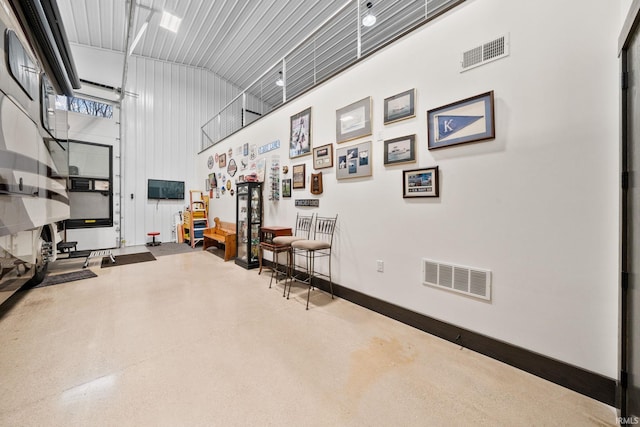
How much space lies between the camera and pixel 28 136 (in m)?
2.62

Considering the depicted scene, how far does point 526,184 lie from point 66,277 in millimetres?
6469

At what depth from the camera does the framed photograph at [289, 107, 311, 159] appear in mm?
3750

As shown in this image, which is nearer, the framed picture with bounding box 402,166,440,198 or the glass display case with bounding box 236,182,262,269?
the framed picture with bounding box 402,166,440,198

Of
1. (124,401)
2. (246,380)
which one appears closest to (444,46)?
(246,380)

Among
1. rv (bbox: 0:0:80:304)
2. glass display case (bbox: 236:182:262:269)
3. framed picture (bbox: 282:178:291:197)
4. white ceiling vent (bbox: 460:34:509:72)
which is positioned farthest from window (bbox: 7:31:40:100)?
white ceiling vent (bbox: 460:34:509:72)

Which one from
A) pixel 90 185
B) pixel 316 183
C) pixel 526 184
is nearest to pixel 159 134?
pixel 90 185

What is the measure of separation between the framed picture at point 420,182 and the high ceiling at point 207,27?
4.73 metres

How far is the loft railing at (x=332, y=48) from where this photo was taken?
3803 millimetres

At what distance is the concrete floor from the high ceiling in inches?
226

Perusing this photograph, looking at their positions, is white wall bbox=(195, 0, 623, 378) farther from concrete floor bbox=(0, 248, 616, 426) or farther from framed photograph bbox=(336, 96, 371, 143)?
concrete floor bbox=(0, 248, 616, 426)

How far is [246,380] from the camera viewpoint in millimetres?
1679

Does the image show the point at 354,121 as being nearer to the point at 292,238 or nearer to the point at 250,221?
the point at 292,238

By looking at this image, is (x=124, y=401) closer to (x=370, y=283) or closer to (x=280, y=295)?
(x=280, y=295)

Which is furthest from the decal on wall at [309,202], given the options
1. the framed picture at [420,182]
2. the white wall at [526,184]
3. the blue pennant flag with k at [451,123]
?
the blue pennant flag with k at [451,123]
